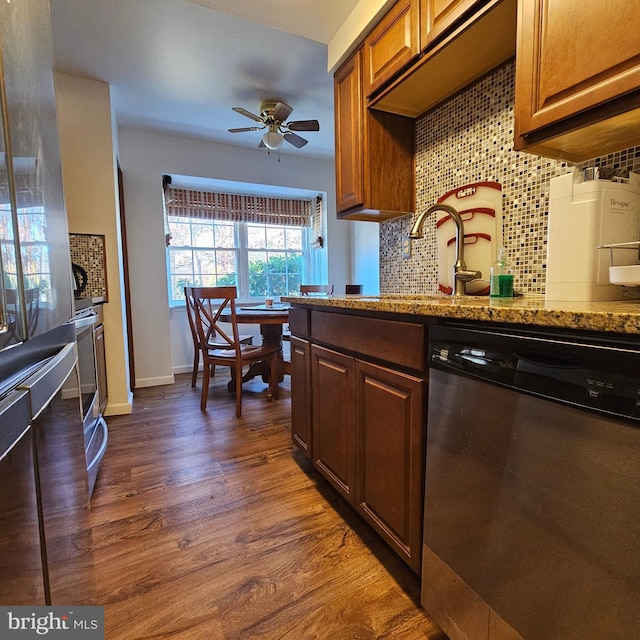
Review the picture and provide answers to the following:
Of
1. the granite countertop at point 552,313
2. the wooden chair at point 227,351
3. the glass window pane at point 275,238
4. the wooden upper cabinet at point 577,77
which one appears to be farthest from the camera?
the glass window pane at point 275,238

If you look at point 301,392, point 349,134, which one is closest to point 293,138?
point 349,134

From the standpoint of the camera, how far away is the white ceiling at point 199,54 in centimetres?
185

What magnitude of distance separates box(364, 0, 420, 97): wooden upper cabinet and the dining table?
171 centimetres

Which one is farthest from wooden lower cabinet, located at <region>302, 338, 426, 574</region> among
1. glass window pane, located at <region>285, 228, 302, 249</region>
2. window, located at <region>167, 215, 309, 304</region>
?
glass window pane, located at <region>285, 228, 302, 249</region>

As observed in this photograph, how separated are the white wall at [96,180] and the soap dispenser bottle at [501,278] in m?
2.73

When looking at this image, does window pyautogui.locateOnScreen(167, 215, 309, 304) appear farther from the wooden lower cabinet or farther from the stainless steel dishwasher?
the stainless steel dishwasher

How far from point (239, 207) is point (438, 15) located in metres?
3.51

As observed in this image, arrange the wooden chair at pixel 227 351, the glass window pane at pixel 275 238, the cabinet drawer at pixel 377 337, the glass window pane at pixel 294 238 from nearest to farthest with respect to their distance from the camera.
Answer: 1. the cabinet drawer at pixel 377 337
2. the wooden chair at pixel 227 351
3. the glass window pane at pixel 275 238
4. the glass window pane at pixel 294 238

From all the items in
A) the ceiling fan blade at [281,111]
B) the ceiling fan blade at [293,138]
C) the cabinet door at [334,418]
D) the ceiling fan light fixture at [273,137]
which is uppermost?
the ceiling fan blade at [281,111]

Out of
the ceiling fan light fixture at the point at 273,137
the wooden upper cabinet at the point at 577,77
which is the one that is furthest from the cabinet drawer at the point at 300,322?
the ceiling fan light fixture at the point at 273,137

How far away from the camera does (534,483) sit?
68 centimetres

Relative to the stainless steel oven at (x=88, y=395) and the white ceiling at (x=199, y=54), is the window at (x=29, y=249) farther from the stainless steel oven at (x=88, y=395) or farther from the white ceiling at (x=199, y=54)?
the white ceiling at (x=199, y=54)

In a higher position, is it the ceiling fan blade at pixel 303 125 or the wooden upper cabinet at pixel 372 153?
the ceiling fan blade at pixel 303 125

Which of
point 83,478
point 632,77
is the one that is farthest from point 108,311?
point 632,77
